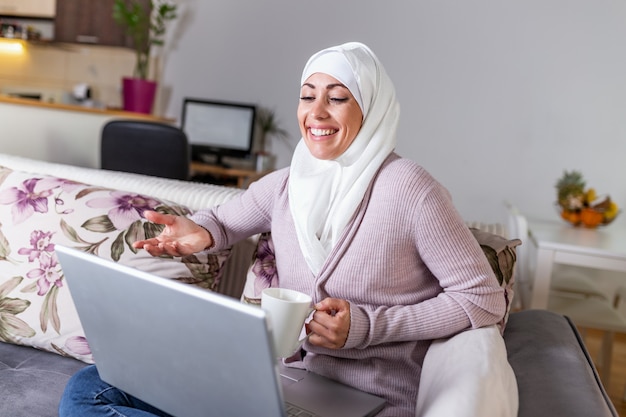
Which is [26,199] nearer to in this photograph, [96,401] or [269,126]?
[96,401]

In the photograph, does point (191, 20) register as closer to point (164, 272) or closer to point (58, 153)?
point (58, 153)

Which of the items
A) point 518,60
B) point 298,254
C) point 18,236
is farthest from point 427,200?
point 518,60

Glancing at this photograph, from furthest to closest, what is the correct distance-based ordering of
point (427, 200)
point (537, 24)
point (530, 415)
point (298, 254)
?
point (537, 24) → point (298, 254) → point (427, 200) → point (530, 415)

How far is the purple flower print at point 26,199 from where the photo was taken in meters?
1.63

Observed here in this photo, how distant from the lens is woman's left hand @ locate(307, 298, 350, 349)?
1152 millimetres

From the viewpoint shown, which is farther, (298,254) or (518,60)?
(518,60)

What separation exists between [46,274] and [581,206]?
2.65 meters

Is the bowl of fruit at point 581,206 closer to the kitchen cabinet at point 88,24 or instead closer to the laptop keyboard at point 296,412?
the laptop keyboard at point 296,412

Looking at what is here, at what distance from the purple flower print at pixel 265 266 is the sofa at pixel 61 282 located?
5cm

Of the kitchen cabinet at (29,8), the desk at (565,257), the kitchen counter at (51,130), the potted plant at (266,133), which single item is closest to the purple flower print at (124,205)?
the desk at (565,257)

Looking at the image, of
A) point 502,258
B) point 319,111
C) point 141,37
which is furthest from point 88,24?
point 502,258

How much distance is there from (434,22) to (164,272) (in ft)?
11.3

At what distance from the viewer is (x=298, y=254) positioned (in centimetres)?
140

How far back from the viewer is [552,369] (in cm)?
125
